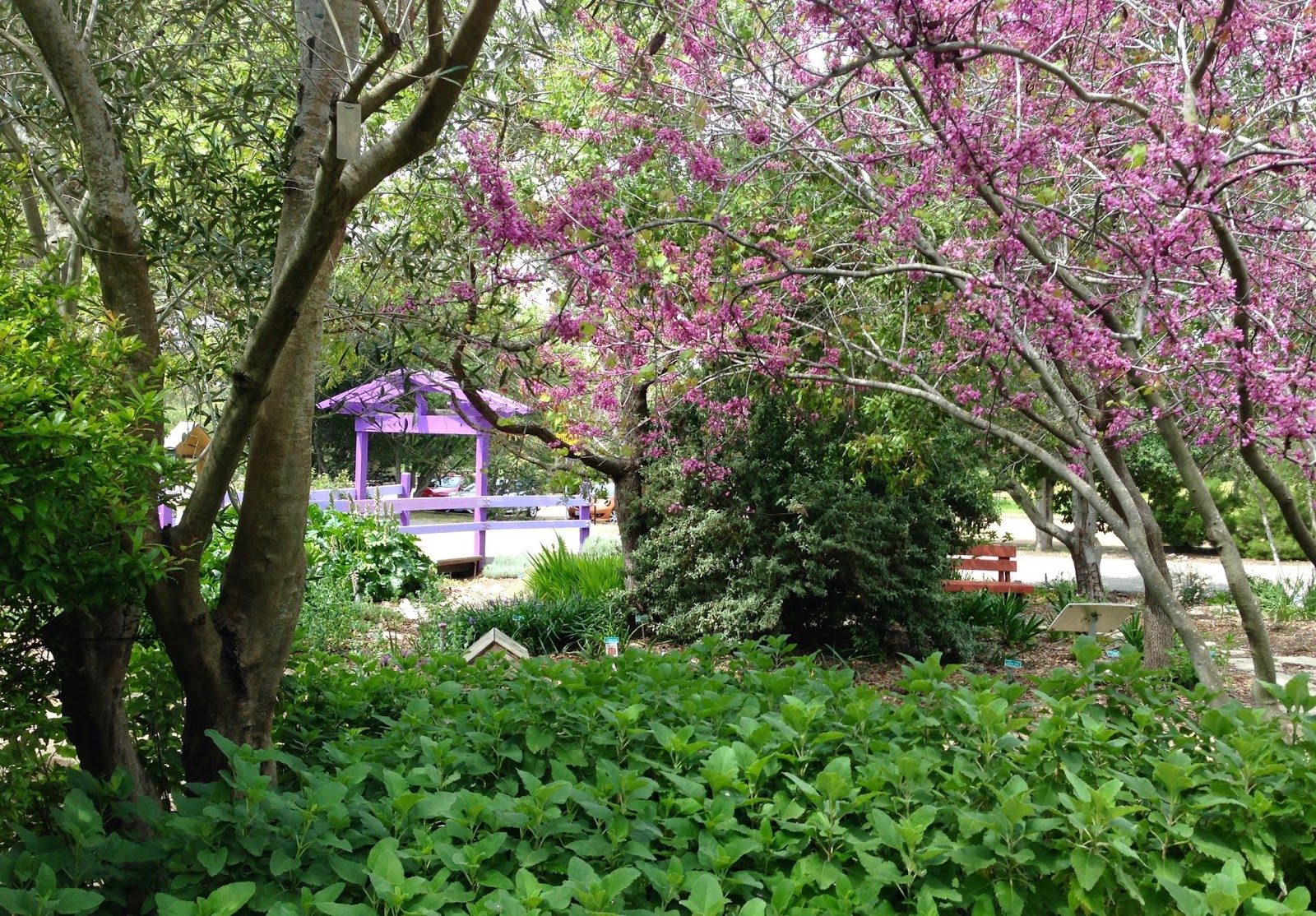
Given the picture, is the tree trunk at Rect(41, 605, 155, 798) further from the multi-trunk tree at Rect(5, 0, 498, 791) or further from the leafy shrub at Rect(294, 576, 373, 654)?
the leafy shrub at Rect(294, 576, 373, 654)

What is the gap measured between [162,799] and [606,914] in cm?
199

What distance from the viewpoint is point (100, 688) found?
8.83 feet

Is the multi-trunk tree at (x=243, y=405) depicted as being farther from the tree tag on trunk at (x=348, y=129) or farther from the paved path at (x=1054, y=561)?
the paved path at (x=1054, y=561)

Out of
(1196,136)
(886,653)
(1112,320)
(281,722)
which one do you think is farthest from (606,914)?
(886,653)

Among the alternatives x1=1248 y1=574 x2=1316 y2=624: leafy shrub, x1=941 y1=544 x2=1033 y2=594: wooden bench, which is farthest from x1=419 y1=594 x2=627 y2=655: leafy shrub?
x1=1248 y1=574 x2=1316 y2=624: leafy shrub

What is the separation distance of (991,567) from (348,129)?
1107cm

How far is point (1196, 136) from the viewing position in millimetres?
3039

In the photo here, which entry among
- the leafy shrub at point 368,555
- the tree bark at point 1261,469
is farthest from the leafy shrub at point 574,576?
the tree bark at point 1261,469

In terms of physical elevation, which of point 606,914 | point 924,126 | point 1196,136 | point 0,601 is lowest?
point 606,914

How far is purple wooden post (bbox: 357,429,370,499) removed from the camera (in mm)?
13750

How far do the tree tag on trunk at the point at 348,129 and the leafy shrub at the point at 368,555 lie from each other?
24.9ft

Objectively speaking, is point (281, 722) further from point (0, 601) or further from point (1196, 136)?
point (1196, 136)

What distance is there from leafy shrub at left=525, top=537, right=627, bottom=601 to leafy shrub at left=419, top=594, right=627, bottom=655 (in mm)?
483

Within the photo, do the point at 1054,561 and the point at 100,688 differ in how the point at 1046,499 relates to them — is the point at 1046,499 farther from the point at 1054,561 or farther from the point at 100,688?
the point at 100,688
